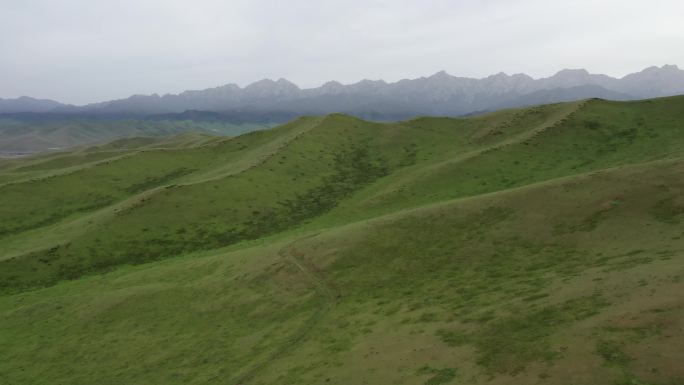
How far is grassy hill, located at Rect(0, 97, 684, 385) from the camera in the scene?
25.8 meters

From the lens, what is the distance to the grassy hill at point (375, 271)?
25.8 metres

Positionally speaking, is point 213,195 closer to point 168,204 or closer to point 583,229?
point 168,204

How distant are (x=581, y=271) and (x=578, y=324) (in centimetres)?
1099

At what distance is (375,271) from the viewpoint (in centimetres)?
4650

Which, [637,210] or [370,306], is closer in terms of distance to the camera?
[370,306]

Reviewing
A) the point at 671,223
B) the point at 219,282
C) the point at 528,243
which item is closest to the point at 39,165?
the point at 219,282

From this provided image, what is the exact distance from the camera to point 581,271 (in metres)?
34.4

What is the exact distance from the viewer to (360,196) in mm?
91062

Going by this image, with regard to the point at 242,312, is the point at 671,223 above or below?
above

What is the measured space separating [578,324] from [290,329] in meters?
22.8

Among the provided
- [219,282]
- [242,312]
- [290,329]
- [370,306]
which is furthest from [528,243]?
[219,282]

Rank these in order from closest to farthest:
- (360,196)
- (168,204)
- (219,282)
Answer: (219,282) → (168,204) → (360,196)

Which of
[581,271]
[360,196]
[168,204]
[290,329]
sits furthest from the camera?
[360,196]

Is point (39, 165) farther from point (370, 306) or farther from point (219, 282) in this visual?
point (370, 306)
